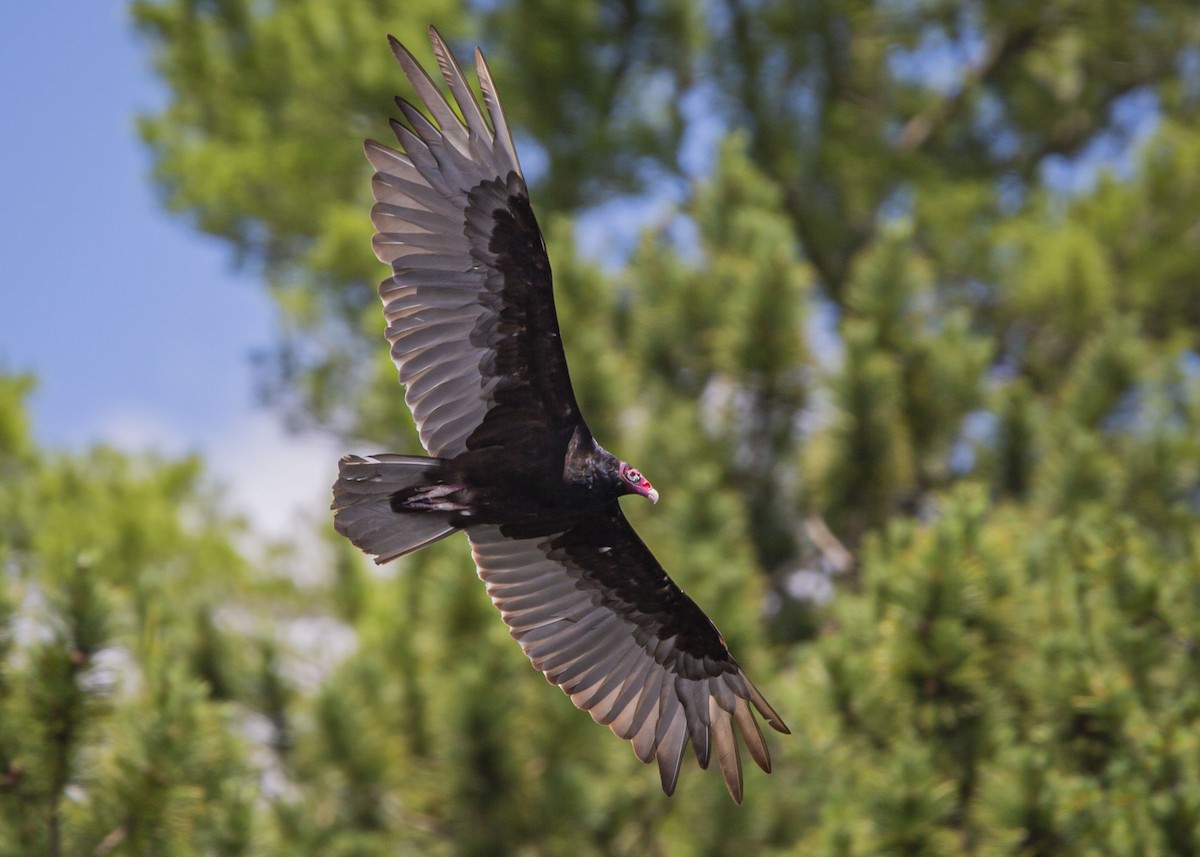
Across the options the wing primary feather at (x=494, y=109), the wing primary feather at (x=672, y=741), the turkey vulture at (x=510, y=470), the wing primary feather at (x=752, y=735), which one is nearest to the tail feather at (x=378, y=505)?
the turkey vulture at (x=510, y=470)

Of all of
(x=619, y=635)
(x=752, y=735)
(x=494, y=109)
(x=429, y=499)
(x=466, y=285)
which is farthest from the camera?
(x=619, y=635)

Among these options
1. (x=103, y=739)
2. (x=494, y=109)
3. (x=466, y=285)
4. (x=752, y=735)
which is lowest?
(x=752, y=735)

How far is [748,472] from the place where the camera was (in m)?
7.50

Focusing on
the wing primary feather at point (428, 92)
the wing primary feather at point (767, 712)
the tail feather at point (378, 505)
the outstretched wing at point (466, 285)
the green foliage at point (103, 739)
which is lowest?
the wing primary feather at point (767, 712)

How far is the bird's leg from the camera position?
4.50 m

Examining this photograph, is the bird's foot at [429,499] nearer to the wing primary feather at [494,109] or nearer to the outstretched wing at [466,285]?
the outstretched wing at [466,285]

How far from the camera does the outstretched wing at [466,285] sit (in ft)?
14.0

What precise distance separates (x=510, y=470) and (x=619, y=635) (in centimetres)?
88

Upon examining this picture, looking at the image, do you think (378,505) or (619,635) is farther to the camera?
(619,635)

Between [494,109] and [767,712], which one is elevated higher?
[494,109]

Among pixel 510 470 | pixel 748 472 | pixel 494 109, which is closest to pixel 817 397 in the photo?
pixel 748 472

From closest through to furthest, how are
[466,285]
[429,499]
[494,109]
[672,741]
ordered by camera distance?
1. [494,109]
2. [466,285]
3. [429,499]
4. [672,741]

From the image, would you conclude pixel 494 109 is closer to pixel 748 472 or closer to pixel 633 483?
pixel 633 483

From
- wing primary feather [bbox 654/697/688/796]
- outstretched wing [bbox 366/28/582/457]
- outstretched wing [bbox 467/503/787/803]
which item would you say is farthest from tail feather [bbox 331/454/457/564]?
wing primary feather [bbox 654/697/688/796]
